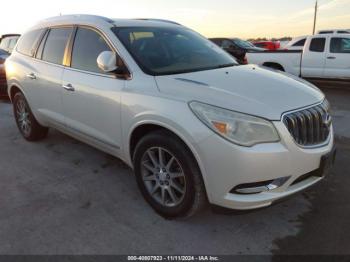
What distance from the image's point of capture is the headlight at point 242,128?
8.55ft

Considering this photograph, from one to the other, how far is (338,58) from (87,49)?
8847 millimetres

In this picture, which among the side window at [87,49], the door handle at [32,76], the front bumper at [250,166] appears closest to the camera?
the front bumper at [250,166]

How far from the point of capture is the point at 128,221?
322 cm

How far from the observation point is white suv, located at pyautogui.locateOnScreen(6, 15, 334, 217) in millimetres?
2641

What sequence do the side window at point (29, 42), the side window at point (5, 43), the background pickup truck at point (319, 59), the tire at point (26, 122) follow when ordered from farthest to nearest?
the side window at point (5, 43) → the background pickup truck at point (319, 59) → the tire at point (26, 122) → the side window at point (29, 42)

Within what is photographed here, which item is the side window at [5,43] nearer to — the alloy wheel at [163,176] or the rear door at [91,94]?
the rear door at [91,94]

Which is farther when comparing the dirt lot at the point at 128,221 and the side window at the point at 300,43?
the side window at the point at 300,43

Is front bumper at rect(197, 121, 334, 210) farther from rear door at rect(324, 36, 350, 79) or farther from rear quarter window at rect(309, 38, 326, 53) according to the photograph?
rear quarter window at rect(309, 38, 326, 53)

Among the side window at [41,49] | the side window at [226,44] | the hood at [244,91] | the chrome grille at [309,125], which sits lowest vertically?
the side window at [226,44]

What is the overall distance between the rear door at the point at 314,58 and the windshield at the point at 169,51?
7619 millimetres

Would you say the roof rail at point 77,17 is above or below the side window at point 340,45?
above

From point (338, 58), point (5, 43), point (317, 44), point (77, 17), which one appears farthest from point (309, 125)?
point (5, 43)

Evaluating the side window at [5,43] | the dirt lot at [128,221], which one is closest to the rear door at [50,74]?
the dirt lot at [128,221]

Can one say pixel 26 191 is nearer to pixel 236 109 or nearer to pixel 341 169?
pixel 236 109
